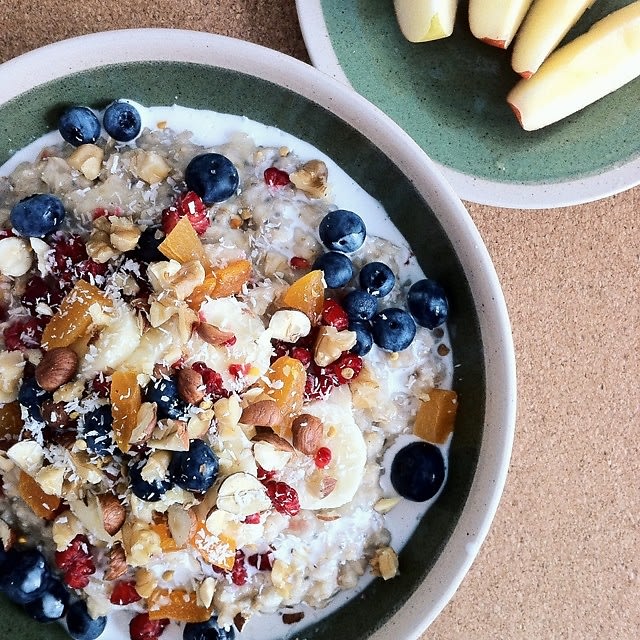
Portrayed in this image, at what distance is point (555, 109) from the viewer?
1242mm

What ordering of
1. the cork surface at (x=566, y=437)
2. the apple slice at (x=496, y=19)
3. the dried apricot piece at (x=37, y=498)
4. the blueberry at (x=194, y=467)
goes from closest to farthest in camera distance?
the blueberry at (x=194, y=467), the dried apricot piece at (x=37, y=498), the apple slice at (x=496, y=19), the cork surface at (x=566, y=437)

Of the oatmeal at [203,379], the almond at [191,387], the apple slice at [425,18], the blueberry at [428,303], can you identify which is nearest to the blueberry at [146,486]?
the oatmeal at [203,379]

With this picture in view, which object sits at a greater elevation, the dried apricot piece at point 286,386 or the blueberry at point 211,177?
Answer: the blueberry at point 211,177

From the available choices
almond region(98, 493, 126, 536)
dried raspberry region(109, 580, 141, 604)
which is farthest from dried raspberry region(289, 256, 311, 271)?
dried raspberry region(109, 580, 141, 604)

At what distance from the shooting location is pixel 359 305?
1114 millimetres

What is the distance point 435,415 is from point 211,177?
1.62 feet

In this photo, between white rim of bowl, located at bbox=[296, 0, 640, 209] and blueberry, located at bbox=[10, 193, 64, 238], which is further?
white rim of bowl, located at bbox=[296, 0, 640, 209]

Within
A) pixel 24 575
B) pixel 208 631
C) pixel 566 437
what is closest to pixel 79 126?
pixel 24 575

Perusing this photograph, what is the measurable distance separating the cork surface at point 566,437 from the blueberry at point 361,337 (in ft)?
1.17

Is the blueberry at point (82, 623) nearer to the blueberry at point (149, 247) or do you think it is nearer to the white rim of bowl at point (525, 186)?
the blueberry at point (149, 247)

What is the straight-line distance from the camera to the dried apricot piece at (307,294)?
1092 millimetres

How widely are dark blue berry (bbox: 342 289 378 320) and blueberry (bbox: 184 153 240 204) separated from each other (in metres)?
0.24

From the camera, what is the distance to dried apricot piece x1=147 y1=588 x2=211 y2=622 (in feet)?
3.76

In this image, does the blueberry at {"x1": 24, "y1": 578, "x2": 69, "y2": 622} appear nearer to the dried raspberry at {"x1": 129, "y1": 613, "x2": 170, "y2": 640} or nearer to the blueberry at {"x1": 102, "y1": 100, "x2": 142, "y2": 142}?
the dried raspberry at {"x1": 129, "y1": 613, "x2": 170, "y2": 640}
